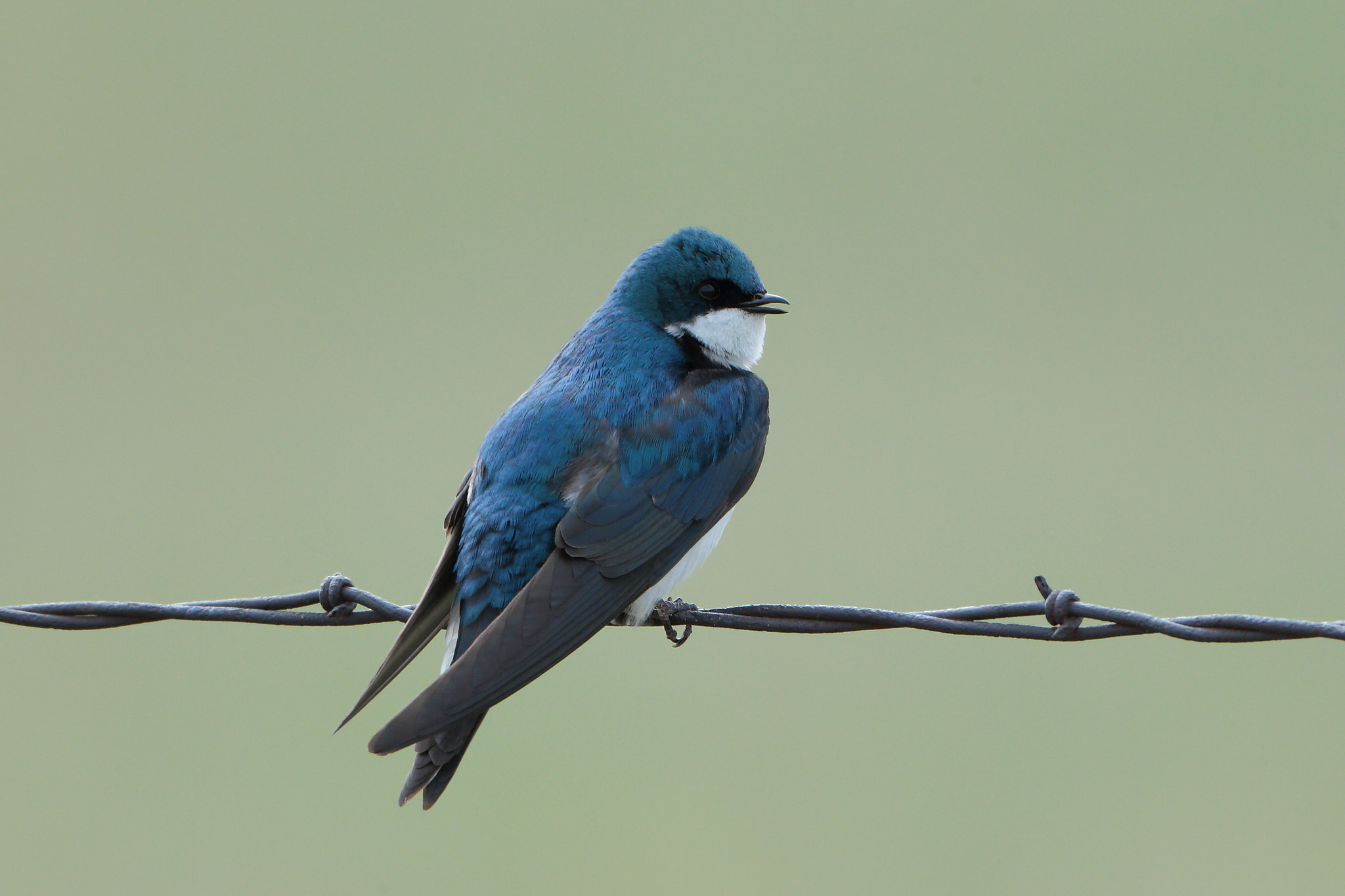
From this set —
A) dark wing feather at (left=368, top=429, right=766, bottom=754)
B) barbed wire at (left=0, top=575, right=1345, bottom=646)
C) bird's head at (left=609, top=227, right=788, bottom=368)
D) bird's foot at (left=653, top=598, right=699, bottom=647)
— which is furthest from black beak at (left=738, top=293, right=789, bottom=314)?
barbed wire at (left=0, top=575, right=1345, bottom=646)

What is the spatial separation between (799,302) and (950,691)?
396cm

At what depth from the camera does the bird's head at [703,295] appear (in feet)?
12.4

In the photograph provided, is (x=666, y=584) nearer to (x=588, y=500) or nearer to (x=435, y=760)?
(x=588, y=500)

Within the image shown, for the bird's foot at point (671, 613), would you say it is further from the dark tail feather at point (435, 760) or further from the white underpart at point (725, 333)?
the white underpart at point (725, 333)

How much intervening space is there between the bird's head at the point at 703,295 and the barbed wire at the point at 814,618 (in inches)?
41.5

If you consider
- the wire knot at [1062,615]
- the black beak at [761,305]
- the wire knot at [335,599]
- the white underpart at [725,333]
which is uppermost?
the black beak at [761,305]

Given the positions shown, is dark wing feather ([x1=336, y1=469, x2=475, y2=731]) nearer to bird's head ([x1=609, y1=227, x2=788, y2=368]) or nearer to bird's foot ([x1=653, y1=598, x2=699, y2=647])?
bird's foot ([x1=653, y1=598, x2=699, y2=647])

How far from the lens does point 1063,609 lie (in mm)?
2463

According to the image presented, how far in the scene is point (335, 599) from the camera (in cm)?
273

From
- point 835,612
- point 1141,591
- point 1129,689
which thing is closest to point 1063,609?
point 835,612

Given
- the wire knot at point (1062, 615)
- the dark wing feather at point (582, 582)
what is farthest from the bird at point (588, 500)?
the wire knot at point (1062, 615)

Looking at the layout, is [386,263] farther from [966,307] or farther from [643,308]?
[643,308]

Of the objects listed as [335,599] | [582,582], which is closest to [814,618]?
[582,582]

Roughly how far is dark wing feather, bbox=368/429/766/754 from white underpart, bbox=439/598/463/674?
0.51 ft
